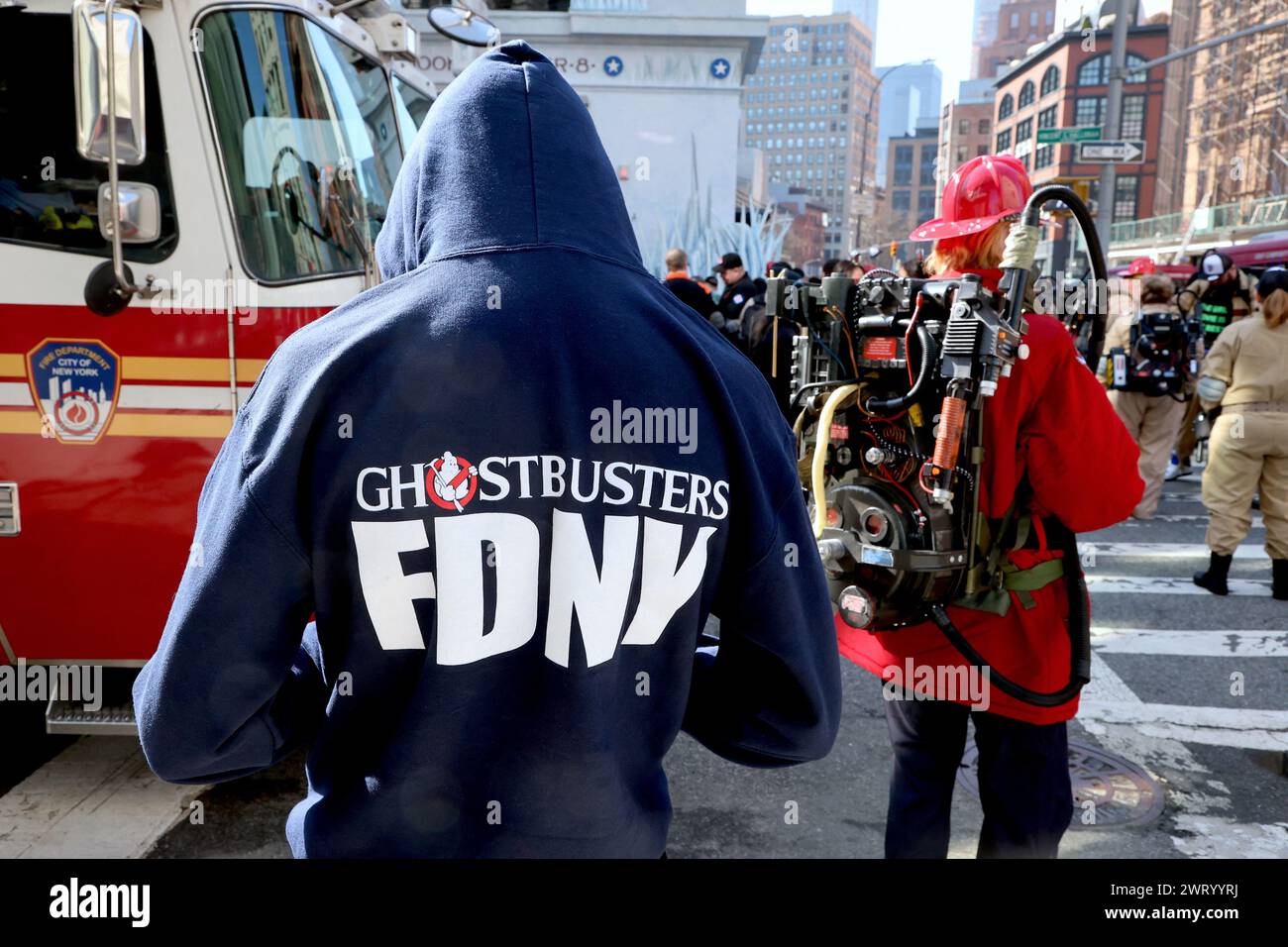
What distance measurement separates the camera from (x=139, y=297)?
3.65 metres

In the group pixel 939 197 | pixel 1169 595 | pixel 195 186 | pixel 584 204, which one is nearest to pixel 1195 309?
pixel 1169 595

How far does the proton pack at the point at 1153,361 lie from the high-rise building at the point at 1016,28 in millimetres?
128506

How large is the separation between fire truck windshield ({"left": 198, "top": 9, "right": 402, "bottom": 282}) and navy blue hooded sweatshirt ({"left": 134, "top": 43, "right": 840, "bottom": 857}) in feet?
7.90

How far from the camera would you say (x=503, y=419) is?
1417mm

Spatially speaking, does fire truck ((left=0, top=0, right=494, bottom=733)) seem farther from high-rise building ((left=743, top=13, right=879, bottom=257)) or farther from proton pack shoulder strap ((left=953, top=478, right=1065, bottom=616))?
high-rise building ((left=743, top=13, right=879, bottom=257))

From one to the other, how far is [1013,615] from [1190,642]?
164 inches

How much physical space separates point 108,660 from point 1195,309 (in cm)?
1171

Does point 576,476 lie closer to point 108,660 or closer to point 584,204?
point 584,204

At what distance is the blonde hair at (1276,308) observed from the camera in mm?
6918

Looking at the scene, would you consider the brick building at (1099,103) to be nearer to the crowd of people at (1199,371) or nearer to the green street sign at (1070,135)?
the green street sign at (1070,135)

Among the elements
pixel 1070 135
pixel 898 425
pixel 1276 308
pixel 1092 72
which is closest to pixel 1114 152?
pixel 1070 135

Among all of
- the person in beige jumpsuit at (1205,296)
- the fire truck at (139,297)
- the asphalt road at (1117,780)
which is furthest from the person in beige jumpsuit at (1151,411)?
the fire truck at (139,297)

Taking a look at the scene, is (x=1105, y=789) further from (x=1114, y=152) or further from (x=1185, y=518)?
(x=1114, y=152)
